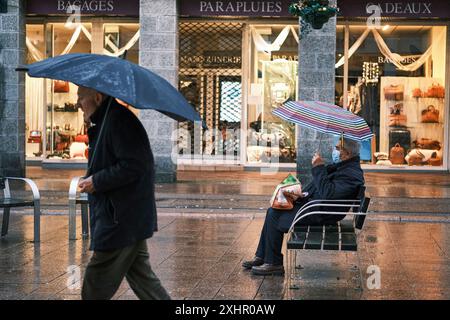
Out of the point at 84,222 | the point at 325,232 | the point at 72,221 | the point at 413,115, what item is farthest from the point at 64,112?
the point at 325,232

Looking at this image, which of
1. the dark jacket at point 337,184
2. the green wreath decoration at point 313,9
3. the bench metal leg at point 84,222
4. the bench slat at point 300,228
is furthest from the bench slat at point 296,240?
the green wreath decoration at point 313,9

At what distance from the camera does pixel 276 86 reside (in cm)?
2238

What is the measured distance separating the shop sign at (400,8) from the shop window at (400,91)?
2178mm

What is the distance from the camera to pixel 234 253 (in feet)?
33.3

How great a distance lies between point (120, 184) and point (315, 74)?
42.3ft

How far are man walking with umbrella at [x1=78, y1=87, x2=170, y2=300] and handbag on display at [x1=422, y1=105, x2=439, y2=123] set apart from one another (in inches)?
667

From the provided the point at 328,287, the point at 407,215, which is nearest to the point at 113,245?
the point at 328,287

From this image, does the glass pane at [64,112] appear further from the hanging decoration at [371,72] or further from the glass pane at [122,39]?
the hanging decoration at [371,72]

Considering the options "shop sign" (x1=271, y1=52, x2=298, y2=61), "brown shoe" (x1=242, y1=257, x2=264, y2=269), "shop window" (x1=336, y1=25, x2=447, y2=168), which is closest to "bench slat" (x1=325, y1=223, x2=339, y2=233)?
"brown shoe" (x1=242, y1=257, x2=264, y2=269)

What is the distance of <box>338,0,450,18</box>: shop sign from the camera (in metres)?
19.4

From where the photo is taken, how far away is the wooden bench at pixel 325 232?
26.7ft

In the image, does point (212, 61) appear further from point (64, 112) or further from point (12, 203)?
point (12, 203)

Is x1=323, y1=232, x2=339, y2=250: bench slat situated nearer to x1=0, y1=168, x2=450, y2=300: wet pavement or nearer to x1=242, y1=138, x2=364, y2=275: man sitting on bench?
x1=242, y1=138, x2=364, y2=275: man sitting on bench

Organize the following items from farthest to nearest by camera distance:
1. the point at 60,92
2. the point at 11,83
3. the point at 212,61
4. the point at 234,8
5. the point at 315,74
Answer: the point at 60,92 < the point at 212,61 < the point at 234,8 < the point at 11,83 < the point at 315,74
